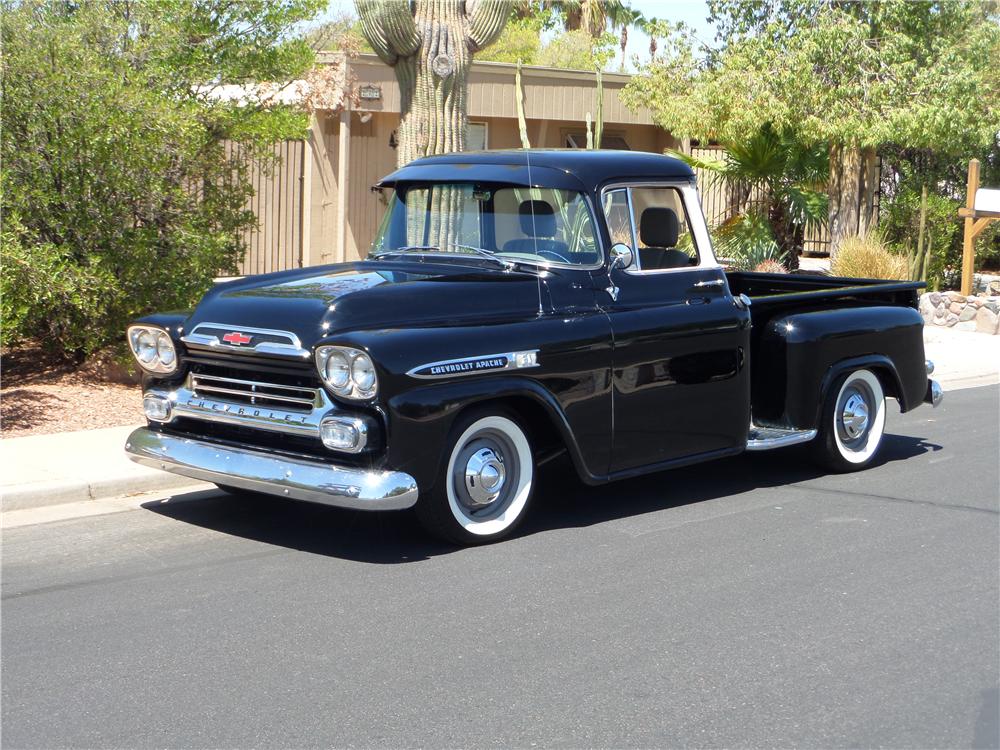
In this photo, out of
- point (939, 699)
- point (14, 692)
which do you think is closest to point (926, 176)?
point (939, 699)

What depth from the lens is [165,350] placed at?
6.76 m

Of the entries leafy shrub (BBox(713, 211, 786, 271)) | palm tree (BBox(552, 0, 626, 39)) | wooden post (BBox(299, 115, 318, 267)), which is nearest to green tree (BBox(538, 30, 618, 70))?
palm tree (BBox(552, 0, 626, 39))

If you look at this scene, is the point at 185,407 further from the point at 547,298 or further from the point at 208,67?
the point at 208,67

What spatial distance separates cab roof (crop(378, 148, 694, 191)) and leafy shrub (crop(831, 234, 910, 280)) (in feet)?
32.6

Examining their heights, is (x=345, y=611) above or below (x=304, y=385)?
below

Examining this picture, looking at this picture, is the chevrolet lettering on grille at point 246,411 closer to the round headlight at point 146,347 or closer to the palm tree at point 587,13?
the round headlight at point 146,347

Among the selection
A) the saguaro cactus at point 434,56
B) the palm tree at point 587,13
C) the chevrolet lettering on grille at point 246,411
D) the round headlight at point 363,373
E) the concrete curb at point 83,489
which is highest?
the palm tree at point 587,13

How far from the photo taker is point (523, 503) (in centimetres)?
662

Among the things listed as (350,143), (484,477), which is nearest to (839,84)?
(350,143)

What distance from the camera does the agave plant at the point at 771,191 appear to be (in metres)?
18.4

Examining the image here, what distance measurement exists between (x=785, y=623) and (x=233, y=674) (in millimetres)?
2344

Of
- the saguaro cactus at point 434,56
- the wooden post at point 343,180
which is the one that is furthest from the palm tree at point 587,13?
the saguaro cactus at point 434,56

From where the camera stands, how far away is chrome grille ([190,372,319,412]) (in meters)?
6.10

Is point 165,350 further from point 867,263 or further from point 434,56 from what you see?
point 867,263
